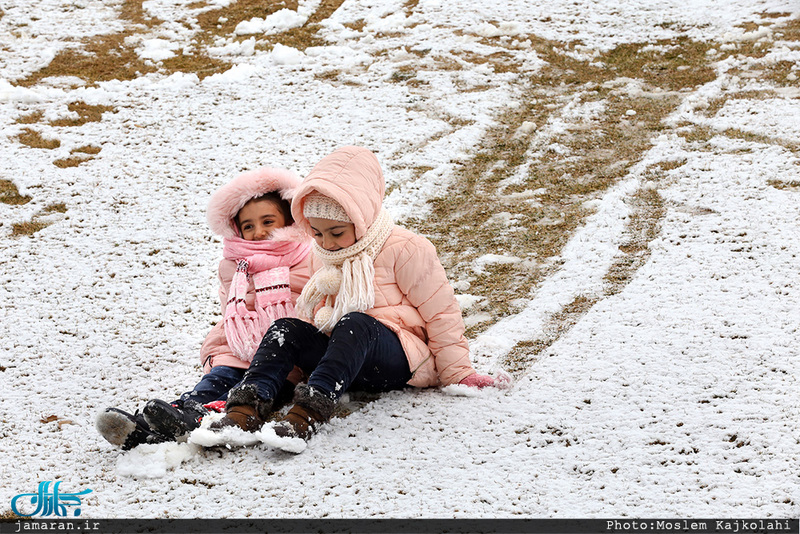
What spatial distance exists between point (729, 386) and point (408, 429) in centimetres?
129

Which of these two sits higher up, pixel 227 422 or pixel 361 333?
pixel 361 333

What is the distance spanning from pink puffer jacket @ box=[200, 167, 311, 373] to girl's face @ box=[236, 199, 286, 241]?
0.12ft

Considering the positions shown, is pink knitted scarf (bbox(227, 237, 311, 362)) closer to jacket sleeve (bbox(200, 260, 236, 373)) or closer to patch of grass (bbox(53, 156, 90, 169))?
jacket sleeve (bbox(200, 260, 236, 373))

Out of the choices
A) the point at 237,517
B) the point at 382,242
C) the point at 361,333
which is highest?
the point at 382,242

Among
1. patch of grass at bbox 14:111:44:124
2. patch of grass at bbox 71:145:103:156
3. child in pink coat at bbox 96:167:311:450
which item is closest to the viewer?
child in pink coat at bbox 96:167:311:450

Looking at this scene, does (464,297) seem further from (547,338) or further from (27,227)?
(27,227)

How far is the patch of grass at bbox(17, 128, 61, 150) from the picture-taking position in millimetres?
5853

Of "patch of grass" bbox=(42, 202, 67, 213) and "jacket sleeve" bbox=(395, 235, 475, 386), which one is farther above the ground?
"jacket sleeve" bbox=(395, 235, 475, 386)

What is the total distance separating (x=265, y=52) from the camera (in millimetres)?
7840

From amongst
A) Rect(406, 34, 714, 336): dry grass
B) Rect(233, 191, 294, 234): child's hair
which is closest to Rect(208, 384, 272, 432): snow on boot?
Rect(233, 191, 294, 234): child's hair

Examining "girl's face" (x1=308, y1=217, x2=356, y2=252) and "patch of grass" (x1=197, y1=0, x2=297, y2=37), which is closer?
"girl's face" (x1=308, y1=217, x2=356, y2=252)

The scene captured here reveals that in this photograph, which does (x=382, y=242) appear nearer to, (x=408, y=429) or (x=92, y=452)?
(x=408, y=429)

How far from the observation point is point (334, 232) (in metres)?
2.93

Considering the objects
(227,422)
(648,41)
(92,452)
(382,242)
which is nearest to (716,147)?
(648,41)
